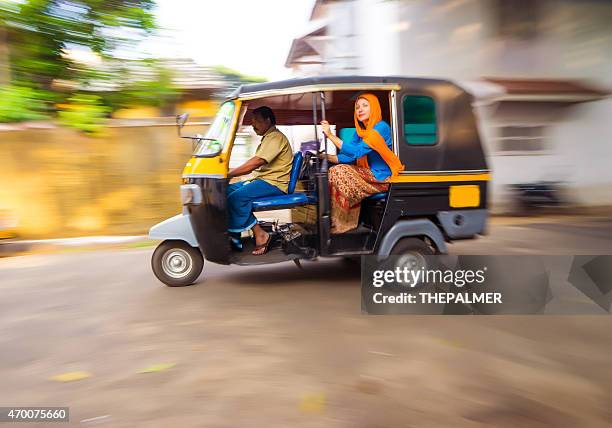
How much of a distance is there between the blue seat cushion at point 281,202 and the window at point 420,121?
1192 millimetres

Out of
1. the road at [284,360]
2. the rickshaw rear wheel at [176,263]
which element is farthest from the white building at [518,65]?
the road at [284,360]

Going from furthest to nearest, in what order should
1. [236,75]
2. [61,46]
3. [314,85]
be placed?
[236,75]
[61,46]
[314,85]

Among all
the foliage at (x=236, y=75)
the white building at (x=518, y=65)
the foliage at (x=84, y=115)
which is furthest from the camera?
the foliage at (x=236, y=75)

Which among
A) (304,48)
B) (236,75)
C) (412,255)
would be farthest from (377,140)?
(236,75)

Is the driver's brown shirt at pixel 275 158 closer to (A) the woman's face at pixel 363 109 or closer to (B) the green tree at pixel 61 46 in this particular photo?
(A) the woman's face at pixel 363 109

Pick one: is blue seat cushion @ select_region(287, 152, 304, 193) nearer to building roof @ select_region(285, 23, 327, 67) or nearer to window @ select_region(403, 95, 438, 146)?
window @ select_region(403, 95, 438, 146)

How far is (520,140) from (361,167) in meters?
8.10

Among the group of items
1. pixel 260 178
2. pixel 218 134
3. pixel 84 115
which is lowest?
pixel 260 178

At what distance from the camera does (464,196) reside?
16.8ft

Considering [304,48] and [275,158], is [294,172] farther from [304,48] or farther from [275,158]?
[304,48]

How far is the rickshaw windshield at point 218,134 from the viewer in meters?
4.93

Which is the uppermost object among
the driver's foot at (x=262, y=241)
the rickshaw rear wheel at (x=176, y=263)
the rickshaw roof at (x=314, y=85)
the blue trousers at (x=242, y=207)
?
the rickshaw roof at (x=314, y=85)

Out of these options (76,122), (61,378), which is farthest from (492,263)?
(76,122)

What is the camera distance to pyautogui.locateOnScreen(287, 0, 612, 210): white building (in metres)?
10.9
